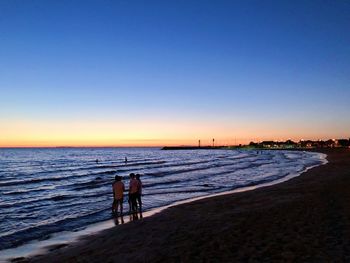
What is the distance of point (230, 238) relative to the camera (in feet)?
37.3

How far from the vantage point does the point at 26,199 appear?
26688mm

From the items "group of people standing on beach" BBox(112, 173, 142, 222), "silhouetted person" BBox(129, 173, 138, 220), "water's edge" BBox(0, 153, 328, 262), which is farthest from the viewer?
"silhouetted person" BBox(129, 173, 138, 220)

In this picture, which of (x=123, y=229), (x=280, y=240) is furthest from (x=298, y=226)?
(x=123, y=229)

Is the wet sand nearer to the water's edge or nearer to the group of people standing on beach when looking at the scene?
the water's edge

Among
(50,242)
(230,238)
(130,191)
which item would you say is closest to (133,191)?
(130,191)

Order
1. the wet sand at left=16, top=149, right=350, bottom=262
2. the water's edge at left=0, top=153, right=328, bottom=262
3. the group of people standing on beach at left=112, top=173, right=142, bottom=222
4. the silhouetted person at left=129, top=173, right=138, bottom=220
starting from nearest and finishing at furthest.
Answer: the wet sand at left=16, top=149, right=350, bottom=262, the water's edge at left=0, top=153, right=328, bottom=262, the group of people standing on beach at left=112, top=173, right=142, bottom=222, the silhouetted person at left=129, top=173, right=138, bottom=220

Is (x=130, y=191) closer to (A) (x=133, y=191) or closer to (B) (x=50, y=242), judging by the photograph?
(A) (x=133, y=191)

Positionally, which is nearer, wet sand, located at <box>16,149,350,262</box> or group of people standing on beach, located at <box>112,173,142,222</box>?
wet sand, located at <box>16,149,350,262</box>

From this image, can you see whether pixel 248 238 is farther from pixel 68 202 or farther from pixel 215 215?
pixel 68 202

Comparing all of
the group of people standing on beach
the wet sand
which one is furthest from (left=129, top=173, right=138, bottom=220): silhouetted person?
the wet sand

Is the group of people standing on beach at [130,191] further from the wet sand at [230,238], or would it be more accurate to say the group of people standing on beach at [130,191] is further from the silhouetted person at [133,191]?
the wet sand at [230,238]

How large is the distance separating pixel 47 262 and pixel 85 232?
4499 millimetres

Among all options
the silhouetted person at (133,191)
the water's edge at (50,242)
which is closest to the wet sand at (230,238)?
the water's edge at (50,242)

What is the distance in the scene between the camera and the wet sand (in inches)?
369
